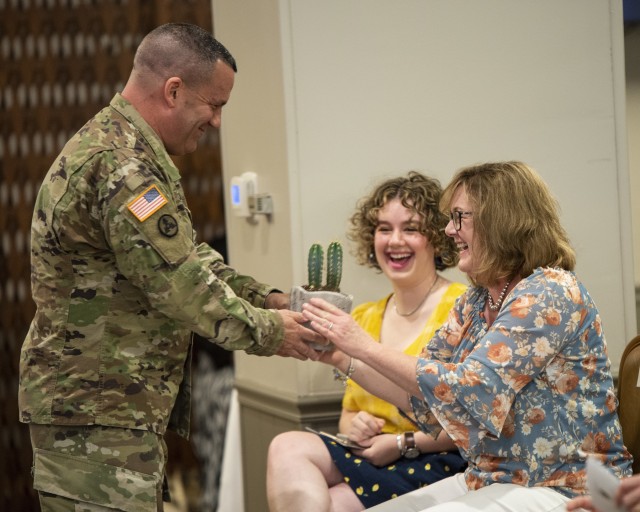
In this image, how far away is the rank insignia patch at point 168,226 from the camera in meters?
2.06

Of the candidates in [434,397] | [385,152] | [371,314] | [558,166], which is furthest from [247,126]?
[434,397]

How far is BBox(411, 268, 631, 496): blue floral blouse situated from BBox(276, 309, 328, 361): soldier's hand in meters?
0.37

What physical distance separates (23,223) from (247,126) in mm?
1620

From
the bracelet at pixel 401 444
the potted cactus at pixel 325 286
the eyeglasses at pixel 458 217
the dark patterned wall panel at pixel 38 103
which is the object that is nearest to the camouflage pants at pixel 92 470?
the potted cactus at pixel 325 286

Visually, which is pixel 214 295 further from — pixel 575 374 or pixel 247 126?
pixel 247 126

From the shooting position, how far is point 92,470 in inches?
83.2

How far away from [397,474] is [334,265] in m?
0.64

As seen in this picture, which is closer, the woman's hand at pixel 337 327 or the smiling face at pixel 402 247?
the woman's hand at pixel 337 327

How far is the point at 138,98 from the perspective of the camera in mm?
2279

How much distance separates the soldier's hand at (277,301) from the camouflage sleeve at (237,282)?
0.05ft

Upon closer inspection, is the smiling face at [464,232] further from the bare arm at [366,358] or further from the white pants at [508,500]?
the white pants at [508,500]

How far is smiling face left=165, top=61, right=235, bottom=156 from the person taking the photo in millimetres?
2303

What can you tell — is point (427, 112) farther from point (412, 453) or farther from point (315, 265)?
point (412, 453)

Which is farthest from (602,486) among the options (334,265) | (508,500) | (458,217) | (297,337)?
(334,265)
